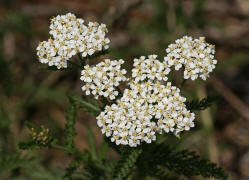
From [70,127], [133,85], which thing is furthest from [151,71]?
[70,127]

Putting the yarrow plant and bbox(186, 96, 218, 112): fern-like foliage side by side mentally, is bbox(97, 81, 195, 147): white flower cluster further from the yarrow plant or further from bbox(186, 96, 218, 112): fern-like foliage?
bbox(186, 96, 218, 112): fern-like foliage

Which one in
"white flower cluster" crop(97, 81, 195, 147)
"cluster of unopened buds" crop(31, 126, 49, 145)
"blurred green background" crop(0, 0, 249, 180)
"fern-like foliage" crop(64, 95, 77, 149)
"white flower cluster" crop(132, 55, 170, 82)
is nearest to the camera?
"white flower cluster" crop(97, 81, 195, 147)

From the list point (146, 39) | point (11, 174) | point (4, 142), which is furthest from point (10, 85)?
point (146, 39)

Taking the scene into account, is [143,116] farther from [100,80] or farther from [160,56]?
[160,56]

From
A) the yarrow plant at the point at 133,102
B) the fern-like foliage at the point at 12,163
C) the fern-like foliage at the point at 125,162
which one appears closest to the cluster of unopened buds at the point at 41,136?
the yarrow plant at the point at 133,102

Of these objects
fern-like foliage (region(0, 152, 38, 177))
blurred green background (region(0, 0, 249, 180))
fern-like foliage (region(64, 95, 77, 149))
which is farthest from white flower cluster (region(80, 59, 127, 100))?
blurred green background (region(0, 0, 249, 180))

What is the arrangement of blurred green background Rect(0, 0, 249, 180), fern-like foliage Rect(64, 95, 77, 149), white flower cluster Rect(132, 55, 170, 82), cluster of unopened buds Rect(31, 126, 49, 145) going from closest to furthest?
1. cluster of unopened buds Rect(31, 126, 49, 145)
2. white flower cluster Rect(132, 55, 170, 82)
3. fern-like foliage Rect(64, 95, 77, 149)
4. blurred green background Rect(0, 0, 249, 180)

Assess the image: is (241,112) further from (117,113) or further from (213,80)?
(117,113)
